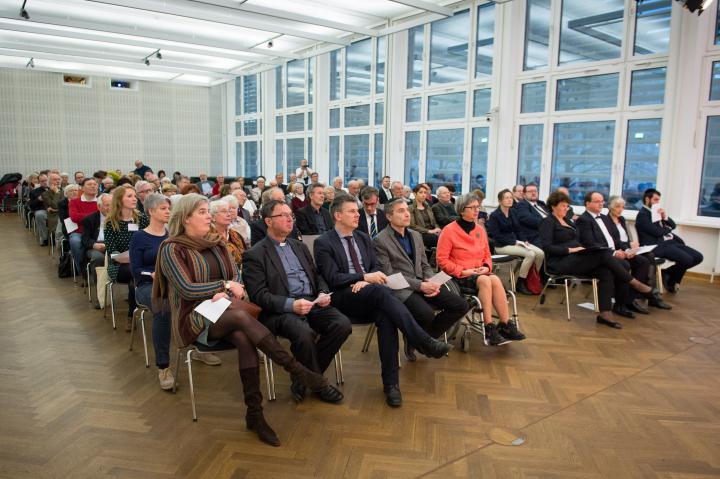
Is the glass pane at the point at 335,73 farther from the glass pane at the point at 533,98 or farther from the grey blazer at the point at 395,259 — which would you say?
the grey blazer at the point at 395,259

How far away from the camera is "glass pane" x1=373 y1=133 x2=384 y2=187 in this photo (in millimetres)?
11930

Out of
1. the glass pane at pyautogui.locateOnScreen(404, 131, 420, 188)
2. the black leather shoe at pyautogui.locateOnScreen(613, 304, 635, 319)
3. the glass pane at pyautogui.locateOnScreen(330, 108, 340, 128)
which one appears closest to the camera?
the black leather shoe at pyautogui.locateOnScreen(613, 304, 635, 319)

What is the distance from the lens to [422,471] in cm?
250

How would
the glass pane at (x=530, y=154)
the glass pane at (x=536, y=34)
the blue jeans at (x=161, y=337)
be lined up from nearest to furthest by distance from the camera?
the blue jeans at (x=161, y=337), the glass pane at (x=536, y=34), the glass pane at (x=530, y=154)

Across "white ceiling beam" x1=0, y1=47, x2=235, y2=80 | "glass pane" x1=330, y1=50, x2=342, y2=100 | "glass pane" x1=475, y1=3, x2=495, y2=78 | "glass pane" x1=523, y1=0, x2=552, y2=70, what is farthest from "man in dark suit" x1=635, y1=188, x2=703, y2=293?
"white ceiling beam" x1=0, y1=47, x2=235, y2=80

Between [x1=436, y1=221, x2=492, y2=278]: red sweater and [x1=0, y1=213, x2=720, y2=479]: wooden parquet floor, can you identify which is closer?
[x1=0, y1=213, x2=720, y2=479]: wooden parquet floor

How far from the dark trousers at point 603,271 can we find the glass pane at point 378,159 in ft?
23.2

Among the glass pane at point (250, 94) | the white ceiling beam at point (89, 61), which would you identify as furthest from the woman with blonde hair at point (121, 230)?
the glass pane at point (250, 94)

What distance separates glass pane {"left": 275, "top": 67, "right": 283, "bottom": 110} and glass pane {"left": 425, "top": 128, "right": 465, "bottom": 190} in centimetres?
641

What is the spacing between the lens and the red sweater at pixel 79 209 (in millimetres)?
6023

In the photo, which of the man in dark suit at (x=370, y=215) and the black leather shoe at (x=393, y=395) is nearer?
the black leather shoe at (x=393, y=395)

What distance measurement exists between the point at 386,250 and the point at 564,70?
6071mm

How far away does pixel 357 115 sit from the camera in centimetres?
1262

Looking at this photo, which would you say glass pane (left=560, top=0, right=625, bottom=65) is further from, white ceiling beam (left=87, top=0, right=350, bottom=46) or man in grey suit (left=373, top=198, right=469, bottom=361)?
→ man in grey suit (left=373, top=198, right=469, bottom=361)
